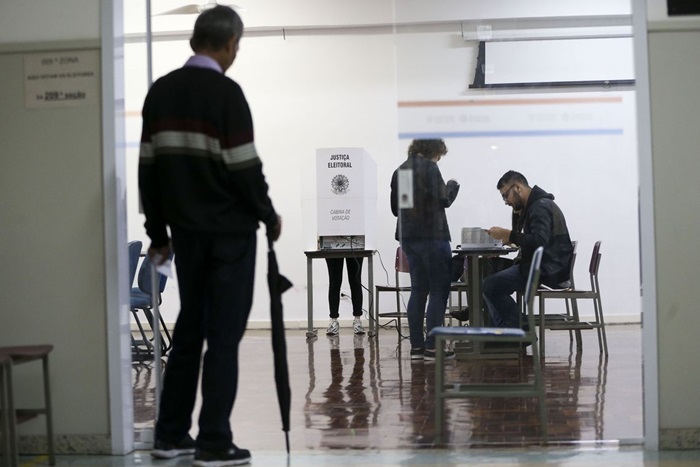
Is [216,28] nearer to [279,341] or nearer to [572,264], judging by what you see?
[279,341]

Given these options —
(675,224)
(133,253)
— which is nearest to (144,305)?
(133,253)

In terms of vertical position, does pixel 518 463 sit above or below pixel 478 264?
below

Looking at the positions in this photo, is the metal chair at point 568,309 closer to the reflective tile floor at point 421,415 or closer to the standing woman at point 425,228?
the reflective tile floor at point 421,415

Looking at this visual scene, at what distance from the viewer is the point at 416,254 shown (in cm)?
634

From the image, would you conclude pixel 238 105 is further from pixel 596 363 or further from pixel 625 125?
pixel 596 363

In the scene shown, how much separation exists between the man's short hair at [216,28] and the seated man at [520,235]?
3280 mm

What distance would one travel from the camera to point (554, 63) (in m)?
6.21

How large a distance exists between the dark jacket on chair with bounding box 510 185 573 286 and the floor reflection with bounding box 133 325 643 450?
2.11ft

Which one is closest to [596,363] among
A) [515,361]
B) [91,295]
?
[515,361]

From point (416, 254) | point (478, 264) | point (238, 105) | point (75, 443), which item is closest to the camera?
point (238, 105)

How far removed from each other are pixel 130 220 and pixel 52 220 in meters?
0.44

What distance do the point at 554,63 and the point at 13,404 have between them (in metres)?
3.88

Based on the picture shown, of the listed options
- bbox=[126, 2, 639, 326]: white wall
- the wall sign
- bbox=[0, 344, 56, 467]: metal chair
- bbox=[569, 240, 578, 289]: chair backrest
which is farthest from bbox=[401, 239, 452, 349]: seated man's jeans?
bbox=[0, 344, 56, 467]: metal chair

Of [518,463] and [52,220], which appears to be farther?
[52,220]
